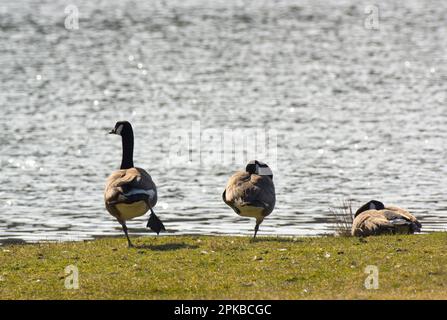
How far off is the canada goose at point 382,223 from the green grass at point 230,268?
0.81m

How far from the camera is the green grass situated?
18.3 meters

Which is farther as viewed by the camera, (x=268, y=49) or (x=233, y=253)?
(x=268, y=49)

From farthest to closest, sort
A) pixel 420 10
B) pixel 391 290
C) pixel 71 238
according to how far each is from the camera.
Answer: pixel 420 10, pixel 71 238, pixel 391 290

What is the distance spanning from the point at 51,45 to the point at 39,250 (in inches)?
2869

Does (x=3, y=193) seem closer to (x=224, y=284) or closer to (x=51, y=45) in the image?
(x=224, y=284)

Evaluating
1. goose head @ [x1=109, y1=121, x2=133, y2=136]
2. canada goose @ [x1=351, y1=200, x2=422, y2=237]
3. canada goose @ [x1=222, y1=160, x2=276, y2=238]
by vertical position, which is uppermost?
goose head @ [x1=109, y1=121, x2=133, y2=136]

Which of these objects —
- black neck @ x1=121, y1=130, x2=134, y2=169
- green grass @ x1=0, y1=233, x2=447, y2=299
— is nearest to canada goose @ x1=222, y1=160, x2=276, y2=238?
green grass @ x1=0, y1=233, x2=447, y2=299

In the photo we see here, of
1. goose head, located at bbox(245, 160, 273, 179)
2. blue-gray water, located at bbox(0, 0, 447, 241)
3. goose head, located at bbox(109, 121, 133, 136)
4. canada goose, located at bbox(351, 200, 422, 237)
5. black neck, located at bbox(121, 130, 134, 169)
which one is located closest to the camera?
canada goose, located at bbox(351, 200, 422, 237)

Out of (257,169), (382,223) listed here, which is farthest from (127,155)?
(382,223)

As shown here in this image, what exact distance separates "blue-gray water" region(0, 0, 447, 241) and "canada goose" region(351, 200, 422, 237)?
4.35m

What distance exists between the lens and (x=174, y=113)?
60.6m

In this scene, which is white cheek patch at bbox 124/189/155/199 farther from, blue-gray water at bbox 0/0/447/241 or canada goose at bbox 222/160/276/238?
blue-gray water at bbox 0/0/447/241

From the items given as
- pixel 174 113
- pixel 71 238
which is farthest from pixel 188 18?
pixel 71 238
